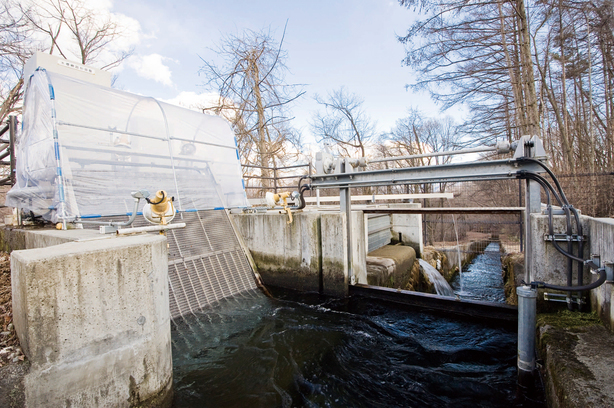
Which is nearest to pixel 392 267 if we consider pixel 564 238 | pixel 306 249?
pixel 306 249

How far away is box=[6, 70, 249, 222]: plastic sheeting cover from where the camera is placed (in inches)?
183

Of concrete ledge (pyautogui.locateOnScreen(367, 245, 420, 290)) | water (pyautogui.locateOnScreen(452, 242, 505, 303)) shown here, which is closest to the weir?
concrete ledge (pyautogui.locateOnScreen(367, 245, 420, 290))

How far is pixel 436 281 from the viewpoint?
27.9 feet

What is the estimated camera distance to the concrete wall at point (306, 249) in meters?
5.67

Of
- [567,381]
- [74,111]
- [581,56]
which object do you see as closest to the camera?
[567,381]

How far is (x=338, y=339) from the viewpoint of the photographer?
412cm

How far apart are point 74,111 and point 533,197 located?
698cm

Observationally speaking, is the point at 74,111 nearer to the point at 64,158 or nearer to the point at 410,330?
the point at 64,158

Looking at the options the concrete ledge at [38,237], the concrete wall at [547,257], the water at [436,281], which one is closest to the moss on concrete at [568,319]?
the concrete wall at [547,257]

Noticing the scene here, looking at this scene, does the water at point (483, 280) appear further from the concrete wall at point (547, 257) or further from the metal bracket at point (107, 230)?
the metal bracket at point (107, 230)

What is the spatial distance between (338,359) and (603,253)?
9.37ft

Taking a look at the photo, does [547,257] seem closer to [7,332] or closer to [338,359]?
[338,359]

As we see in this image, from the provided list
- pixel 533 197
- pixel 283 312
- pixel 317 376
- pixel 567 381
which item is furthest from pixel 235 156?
pixel 567 381

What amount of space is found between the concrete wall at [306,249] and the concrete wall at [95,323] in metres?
3.59
